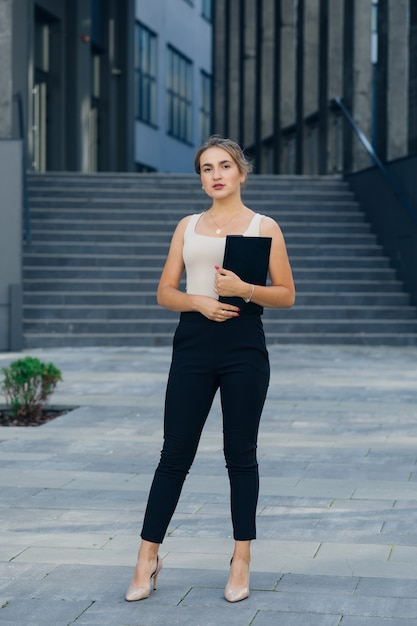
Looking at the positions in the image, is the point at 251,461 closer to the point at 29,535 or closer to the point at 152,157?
the point at 29,535

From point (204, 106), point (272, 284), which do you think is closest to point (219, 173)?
point (272, 284)

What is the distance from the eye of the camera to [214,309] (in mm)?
4828

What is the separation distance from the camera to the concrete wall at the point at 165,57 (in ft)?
142

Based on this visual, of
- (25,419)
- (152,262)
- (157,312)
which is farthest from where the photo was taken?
(152,262)

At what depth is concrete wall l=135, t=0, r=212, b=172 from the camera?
43.4 metres

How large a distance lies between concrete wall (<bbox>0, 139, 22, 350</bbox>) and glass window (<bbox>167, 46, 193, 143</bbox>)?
2965 centimetres

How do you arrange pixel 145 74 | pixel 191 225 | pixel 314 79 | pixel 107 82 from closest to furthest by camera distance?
pixel 191 225, pixel 314 79, pixel 107 82, pixel 145 74

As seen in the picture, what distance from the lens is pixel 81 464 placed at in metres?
8.39

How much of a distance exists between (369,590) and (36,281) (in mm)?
14622

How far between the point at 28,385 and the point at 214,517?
4.24 m

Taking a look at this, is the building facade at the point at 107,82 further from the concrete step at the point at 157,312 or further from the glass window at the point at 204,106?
the concrete step at the point at 157,312

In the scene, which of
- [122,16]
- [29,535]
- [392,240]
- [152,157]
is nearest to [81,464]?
[29,535]

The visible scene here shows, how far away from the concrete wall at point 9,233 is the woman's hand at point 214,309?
1300 cm

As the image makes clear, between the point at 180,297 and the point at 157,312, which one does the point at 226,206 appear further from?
the point at 157,312
